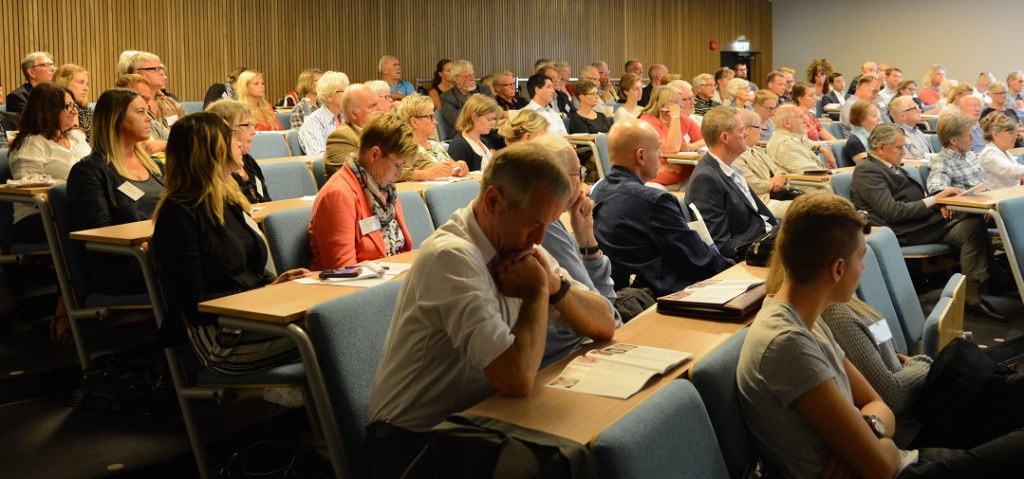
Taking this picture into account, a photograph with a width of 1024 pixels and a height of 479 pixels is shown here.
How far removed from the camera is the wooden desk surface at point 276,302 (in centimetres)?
244

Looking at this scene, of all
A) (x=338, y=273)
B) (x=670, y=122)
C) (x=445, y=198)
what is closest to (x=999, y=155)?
(x=670, y=122)

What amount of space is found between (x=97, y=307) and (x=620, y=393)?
277 centimetres

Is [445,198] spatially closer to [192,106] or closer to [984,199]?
[984,199]

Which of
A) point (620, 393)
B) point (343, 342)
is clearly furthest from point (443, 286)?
point (343, 342)

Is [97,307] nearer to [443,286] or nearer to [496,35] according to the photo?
[443,286]

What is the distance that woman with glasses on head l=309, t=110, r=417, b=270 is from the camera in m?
3.37

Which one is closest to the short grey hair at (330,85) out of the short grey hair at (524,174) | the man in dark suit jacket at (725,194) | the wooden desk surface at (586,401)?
the man in dark suit jacket at (725,194)

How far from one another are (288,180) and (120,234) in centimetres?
156

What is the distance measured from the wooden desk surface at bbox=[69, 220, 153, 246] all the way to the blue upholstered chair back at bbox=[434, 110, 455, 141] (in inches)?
224

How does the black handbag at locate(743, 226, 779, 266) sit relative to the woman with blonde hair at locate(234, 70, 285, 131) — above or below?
below

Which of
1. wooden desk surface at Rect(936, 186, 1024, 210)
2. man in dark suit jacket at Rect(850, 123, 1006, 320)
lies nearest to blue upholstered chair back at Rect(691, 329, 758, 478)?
wooden desk surface at Rect(936, 186, 1024, 210)

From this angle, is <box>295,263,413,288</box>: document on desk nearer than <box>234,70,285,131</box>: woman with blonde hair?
Yes

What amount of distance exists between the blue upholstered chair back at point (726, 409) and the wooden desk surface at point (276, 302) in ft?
3.50

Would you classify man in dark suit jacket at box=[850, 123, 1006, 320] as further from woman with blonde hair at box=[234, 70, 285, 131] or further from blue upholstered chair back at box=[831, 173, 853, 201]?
woman with blonde hair at box=[234, 70, 285, 131]
